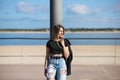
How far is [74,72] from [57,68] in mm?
6482

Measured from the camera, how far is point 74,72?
13.9 meters

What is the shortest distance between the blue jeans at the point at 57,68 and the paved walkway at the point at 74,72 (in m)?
5.13

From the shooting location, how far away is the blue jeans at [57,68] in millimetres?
7441

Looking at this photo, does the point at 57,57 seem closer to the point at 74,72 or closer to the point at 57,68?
the point at 57,68

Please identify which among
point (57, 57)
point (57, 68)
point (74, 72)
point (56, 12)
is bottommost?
point (74, 72)

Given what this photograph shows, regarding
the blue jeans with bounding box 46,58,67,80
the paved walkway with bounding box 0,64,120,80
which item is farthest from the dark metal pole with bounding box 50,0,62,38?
the paved walkway with bounding box 0,64,120,80

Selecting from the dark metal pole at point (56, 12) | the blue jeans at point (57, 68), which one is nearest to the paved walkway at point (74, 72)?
the blue jeans at point (57, 68)

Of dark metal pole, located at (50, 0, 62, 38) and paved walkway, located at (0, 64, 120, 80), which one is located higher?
dark metal pole, located at (50, 0, 62, 38)

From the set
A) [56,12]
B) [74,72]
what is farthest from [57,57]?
[74,72]

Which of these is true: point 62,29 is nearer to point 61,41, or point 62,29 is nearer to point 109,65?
point 61,41

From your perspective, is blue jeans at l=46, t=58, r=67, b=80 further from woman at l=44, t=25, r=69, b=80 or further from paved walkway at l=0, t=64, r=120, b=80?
paved walkway at l=0, t=64, r=120, b=80

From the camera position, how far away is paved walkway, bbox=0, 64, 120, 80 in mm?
12773

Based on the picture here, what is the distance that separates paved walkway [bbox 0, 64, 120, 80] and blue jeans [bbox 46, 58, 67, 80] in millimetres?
5128

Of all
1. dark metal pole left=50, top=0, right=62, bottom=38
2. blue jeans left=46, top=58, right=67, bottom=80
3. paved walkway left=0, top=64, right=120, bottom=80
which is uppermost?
dark metal pole left=50, top=0, right=62, bottom=38
